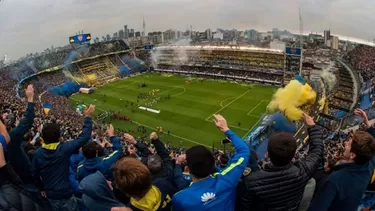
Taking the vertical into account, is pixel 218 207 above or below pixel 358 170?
below

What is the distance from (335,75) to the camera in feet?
153

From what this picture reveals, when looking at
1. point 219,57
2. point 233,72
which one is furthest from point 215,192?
point 219,57

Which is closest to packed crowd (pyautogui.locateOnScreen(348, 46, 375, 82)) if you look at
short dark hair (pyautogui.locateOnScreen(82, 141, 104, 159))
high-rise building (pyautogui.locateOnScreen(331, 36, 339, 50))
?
high-rise building (pyautogui.locateOnScreen(331, 36, 339, 50))

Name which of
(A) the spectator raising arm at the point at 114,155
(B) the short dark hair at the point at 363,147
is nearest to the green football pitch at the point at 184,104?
(A) the spectator raising arm at the point at 114,155

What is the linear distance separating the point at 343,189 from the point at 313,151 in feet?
2.15

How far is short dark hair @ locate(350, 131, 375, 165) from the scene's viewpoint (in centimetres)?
387

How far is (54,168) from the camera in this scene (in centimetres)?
530

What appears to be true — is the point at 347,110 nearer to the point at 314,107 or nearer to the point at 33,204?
the point at 314,107

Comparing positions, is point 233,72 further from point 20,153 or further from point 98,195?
point 98,195

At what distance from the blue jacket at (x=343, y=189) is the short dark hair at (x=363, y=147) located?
0.38 ft

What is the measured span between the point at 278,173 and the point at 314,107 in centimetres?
3281

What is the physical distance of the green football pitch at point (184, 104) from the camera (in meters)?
34.9

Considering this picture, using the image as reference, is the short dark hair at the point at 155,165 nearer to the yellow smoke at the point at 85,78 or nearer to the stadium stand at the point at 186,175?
the stadium stand at the point at 186,175

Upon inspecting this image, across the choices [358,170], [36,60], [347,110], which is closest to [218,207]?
[358,170]
